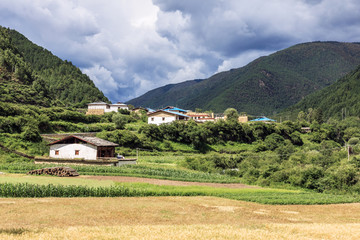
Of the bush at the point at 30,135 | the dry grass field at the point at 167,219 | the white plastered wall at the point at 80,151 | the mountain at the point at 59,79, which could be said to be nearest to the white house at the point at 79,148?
the white plastered wall at the point at 80,151

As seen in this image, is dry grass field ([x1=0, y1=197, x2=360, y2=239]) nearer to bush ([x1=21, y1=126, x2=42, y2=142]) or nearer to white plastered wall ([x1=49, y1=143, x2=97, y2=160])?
white plastered wall ([x1=49, y1=143, x2=97, y2=160])

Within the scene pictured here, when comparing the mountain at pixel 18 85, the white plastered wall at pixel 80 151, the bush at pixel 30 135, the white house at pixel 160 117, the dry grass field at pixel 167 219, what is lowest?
the dry grass field at pixel 167 219

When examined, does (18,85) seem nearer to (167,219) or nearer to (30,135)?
(30,135)

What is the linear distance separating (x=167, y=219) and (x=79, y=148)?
3505cm

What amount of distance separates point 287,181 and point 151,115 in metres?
60.3

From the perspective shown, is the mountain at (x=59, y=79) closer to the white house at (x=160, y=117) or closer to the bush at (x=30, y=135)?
the white house at (x=160, y=117)

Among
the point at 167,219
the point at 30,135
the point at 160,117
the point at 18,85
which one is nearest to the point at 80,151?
the point at 30,135

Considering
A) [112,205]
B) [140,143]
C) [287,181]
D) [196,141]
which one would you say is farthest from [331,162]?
[112,205]

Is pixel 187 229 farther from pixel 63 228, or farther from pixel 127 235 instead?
pixel 63 228

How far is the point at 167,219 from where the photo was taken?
1973cm

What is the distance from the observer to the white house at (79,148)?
5043cm

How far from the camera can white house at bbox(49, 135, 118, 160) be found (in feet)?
165

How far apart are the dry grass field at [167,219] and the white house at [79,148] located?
84.4ft

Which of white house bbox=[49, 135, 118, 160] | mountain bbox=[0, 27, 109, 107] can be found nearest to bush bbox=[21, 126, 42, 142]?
white house bbox=[49, 135, 118, 160]
